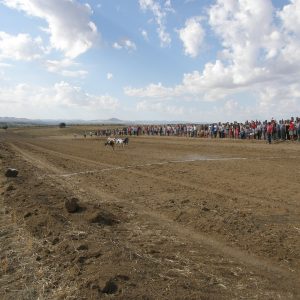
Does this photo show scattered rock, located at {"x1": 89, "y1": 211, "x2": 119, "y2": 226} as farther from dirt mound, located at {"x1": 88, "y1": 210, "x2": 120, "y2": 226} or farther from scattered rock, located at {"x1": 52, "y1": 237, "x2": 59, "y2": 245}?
scattered rock, located at {"x1": 52, "y1": 237, "x2": 59, "y2": 245}

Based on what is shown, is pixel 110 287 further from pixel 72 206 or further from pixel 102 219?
pixel 72 206

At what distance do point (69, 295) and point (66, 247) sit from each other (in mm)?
1812

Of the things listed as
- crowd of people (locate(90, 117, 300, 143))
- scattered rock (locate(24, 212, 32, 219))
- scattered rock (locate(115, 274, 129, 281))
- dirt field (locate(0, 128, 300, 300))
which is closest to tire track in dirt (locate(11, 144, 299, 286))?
dirt field (locate(0, 128, 300, 300))

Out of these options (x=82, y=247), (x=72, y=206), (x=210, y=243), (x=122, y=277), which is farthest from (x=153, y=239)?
(x=72, y=206)

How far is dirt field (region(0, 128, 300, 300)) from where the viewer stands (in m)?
5.57

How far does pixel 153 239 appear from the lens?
773 centimetres

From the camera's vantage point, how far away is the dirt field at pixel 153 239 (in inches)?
219

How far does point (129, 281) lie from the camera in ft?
18.2

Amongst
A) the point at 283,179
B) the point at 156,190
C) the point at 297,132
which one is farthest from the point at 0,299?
the point at 297,132

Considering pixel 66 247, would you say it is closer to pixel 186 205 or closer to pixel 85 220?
pixel 85 220

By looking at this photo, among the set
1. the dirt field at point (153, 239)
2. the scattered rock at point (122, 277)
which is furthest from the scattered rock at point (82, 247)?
the scattered rock at point (122, 277)

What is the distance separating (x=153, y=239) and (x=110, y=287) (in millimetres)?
2483

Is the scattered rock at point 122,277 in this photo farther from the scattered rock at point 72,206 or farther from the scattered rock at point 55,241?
the scattered rock at point 72,206

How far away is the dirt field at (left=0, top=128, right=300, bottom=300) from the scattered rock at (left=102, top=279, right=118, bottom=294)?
1cm
